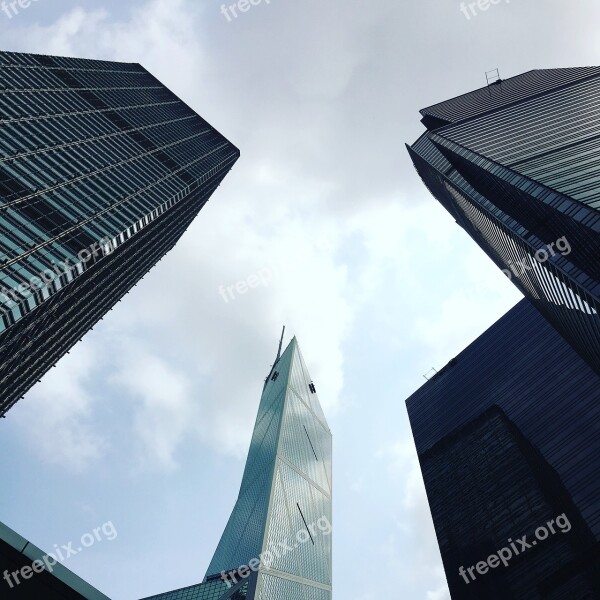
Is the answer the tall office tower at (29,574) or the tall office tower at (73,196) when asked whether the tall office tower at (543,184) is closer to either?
the tall office tower at (29,574)

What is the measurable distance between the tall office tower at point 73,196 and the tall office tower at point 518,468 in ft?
214

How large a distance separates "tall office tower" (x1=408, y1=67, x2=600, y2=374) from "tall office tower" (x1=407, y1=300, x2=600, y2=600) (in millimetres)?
11261

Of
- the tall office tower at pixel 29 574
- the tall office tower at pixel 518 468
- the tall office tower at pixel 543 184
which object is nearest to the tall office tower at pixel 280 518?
the tall office tower at pixel 518 468

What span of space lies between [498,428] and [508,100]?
274ft

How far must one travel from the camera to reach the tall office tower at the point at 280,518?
9019 centimetres

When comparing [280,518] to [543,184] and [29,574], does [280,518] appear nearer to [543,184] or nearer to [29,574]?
[543,184]

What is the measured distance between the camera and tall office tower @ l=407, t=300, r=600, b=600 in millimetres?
57375

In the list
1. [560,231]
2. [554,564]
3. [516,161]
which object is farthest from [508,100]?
[554,564]

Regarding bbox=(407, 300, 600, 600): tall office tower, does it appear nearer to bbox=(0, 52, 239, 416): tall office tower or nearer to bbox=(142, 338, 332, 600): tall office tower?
bbox=(142, 338, 332, 600): tall office tower

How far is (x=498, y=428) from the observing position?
79.2 meters

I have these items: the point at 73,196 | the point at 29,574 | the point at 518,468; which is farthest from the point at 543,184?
the point at 29,574

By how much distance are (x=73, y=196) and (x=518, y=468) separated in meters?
74.8

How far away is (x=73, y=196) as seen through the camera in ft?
180

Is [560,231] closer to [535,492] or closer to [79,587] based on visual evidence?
[535,492]
